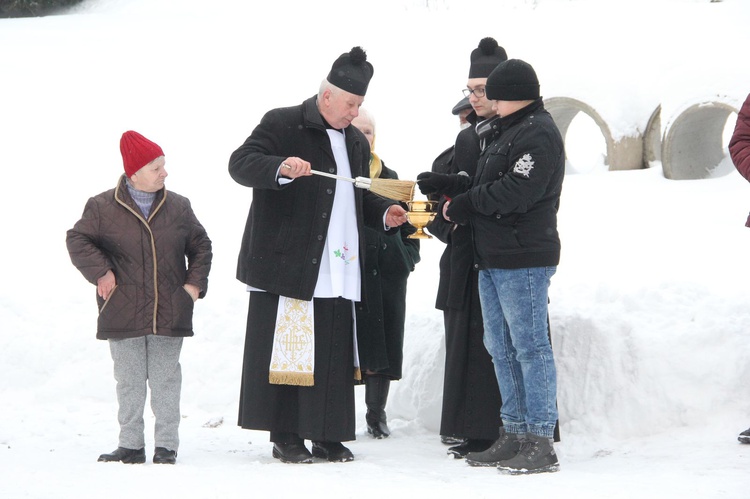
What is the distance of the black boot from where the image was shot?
18.8 feet

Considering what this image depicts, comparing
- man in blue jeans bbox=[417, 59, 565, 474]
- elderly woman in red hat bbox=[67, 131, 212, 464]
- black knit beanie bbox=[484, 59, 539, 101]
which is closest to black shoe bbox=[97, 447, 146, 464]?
elderly woman in red hat bbox=[67, 131, 212, 464]

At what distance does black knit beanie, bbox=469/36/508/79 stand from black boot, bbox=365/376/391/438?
1.83m

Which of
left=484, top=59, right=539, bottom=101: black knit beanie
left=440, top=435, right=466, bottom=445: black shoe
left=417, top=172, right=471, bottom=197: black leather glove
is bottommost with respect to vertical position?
left=440, top=435, right=466, bottom=445: black shoe

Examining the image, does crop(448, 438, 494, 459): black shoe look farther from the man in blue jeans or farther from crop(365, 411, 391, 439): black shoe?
crop(365, 411, 391, 439): black shoe

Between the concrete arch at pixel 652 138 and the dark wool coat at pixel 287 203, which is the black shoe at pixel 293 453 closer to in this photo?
the dark wool coat at pixel 287 203

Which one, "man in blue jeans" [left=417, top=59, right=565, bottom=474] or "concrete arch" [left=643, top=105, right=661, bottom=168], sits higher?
"concrete arch" [left=643, top=105, right=661, bottom=168]

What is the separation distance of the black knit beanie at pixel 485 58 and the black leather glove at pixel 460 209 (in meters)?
0.87

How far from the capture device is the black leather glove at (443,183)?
4.80 metres

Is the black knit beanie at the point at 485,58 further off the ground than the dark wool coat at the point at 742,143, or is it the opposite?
the black knit beanie at the point at 485,58

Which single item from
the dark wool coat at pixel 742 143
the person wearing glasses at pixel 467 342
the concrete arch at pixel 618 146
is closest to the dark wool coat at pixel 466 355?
the person wearing glasses at pixel 467 342

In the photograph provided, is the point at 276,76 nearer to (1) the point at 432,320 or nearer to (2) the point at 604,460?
(1) the point at 432,320

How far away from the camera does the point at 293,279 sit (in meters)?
4.77

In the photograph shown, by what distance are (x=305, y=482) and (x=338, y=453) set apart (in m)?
0.82

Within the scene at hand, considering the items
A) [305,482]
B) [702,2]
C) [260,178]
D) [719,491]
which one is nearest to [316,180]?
[260,178]
